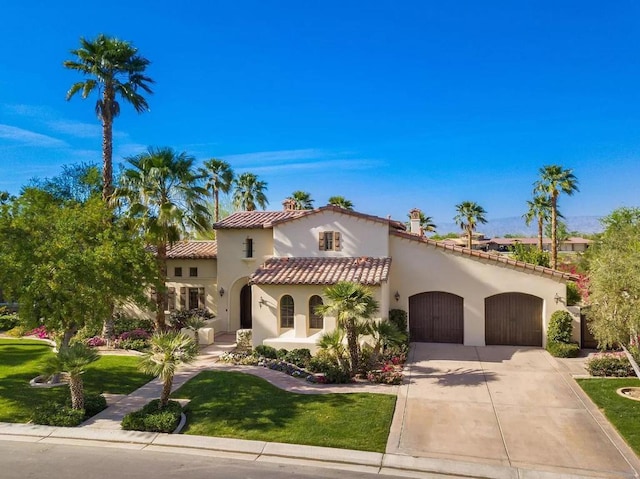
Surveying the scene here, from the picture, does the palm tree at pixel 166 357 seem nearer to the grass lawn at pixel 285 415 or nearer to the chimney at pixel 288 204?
the grass lawn at pixel 285 415

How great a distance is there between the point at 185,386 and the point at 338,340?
5.88m

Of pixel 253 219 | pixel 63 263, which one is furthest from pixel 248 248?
pixel 63 263

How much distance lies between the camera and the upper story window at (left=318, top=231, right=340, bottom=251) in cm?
2298

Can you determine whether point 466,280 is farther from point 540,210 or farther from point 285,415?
point 540,210

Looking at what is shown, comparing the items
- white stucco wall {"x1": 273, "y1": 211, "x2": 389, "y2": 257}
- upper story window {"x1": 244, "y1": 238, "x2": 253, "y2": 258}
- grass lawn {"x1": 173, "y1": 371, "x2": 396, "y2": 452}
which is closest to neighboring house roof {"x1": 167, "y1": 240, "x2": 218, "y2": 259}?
upper story window {"x1": 244, "y1": 238, "x2": 253, "y2": 258}

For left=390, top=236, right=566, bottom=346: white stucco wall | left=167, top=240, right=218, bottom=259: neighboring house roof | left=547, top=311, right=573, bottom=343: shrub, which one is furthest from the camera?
left=167, top=240, right=218, bottom=259: neighboring house roof

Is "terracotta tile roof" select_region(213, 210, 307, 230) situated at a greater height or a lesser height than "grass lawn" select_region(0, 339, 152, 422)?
greater

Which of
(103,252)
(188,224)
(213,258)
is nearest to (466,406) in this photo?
(103,252)

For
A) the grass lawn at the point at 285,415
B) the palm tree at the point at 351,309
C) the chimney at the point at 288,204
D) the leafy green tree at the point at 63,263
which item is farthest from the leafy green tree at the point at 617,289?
the chimney at the point at 288,204

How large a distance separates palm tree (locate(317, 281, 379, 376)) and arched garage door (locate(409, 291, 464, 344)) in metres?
6.38

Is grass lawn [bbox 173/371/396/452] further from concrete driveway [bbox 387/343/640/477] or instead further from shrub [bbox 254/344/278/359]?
shrub [bbox 254/344/278/359]

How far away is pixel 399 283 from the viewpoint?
2255 centimetres

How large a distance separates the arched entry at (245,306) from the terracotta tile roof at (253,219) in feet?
13.2

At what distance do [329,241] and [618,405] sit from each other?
45.5ft
